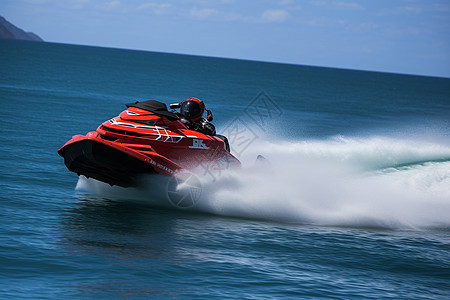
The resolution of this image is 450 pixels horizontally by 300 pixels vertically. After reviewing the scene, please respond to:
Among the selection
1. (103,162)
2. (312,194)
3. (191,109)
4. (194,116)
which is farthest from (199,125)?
(312,194)

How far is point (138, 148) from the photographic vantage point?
9820 millimetres

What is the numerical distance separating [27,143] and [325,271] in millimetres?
12135

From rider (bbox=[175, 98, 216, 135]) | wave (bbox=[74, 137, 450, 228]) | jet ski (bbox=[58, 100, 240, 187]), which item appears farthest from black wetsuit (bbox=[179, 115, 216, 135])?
wave (bbox=[74, 137, 450, 228])

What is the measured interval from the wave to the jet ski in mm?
383

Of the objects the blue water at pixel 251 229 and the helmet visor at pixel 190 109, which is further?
the helmet visor at pixel 190 109

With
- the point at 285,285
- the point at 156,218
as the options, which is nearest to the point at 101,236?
the point at 156,218

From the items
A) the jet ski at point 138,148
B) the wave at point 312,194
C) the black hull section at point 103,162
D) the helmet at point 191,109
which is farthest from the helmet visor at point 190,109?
the black hull section at point 103,162

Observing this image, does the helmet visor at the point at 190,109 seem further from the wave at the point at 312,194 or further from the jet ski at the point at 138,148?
the wave at the point at 312,194

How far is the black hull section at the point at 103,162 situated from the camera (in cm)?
948

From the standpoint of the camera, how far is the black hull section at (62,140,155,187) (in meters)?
9.48

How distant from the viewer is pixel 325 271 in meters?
8.16

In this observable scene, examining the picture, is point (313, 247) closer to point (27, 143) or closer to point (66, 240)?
point (66, 240)

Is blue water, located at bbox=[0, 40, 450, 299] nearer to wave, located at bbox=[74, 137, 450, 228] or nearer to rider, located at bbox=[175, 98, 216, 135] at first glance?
wave, located at bbox=[74, 137, 450, 228]

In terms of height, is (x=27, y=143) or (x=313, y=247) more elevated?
(x=27, y=143)
